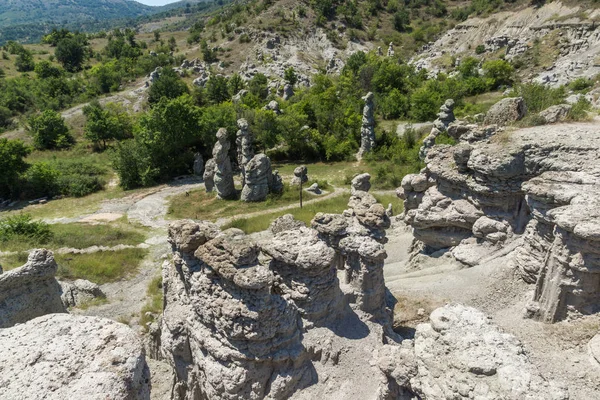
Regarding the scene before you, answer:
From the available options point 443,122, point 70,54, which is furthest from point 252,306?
point 70,54

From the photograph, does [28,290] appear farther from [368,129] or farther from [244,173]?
[368,129]

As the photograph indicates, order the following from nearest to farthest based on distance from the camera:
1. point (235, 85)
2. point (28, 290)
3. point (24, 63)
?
1. point (28, 290)
2. point (235, 85)
3. point (24, 63)

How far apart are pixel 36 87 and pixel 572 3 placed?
93812 mm

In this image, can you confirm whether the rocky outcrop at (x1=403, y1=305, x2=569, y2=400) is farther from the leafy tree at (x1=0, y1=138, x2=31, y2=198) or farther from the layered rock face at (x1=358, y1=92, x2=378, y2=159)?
the leafy tree at (x1=0, y1=138, x2=31, y2=198)

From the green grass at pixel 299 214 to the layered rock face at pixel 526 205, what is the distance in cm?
1080

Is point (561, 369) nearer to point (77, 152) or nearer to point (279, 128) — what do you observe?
point (279, 128)

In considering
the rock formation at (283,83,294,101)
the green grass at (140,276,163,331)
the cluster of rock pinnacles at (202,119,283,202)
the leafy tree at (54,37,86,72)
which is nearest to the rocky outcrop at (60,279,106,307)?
the green grass at (140,276,163,331)

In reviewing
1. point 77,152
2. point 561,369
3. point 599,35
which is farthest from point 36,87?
point 599,35

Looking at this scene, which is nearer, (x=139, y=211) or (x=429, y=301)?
(x=429, y=301)

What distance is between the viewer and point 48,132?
5012 cm

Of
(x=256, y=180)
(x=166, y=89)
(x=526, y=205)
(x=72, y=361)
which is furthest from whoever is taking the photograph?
(x=166, y=89)

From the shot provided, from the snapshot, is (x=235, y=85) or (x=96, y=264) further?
(x=235, y=85)

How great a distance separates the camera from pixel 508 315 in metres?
11.5

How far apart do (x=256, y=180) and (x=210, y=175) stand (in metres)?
5.33
